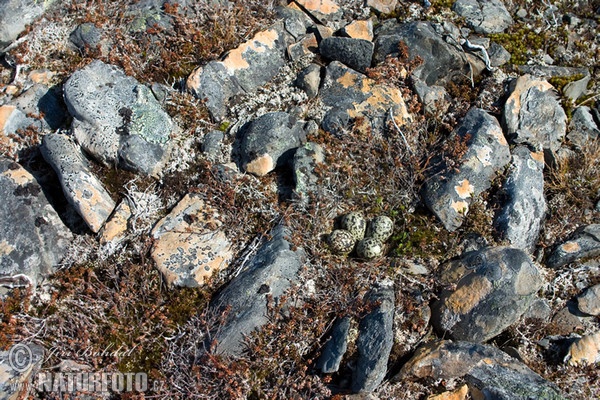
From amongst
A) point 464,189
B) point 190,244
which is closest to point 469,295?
point 464,189

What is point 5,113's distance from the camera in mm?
7977

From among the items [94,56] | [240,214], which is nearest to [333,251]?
[240,214]

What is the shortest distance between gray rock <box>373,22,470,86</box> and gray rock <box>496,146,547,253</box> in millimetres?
1824

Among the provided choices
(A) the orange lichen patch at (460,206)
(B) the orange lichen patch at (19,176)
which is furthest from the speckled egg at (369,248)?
(B) the orange lichen patch at (19,176)

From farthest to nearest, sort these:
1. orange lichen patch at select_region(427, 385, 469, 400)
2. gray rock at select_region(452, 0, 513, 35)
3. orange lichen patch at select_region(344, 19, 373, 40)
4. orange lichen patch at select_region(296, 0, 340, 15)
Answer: orange lichen patch at select_region(296, 0, 340, 15), gray rock at select_region(452, 0, 513, 35), orange lichen patch at select_region(344, 19, 373, 40), orange lichen patch at select_region(427, 385, 469, 400)

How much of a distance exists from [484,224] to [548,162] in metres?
1.68

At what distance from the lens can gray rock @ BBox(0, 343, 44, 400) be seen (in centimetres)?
595

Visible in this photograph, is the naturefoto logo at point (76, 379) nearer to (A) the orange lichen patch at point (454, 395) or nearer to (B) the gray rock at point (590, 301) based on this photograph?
(A) the orange lichen patch at point (454, 395)

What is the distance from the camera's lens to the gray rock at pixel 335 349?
5988 millimetres

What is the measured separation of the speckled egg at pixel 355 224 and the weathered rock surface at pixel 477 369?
1713 mm

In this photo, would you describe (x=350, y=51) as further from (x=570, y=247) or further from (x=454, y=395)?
(x=454, y=395)

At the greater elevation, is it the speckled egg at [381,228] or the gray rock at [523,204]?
the speckled egg at [381,228]

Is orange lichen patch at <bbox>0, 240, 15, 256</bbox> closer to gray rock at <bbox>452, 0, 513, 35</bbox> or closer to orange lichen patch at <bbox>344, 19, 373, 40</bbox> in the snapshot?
orange lichen patch at <bbox>344, 19, 373, 40</bbox>

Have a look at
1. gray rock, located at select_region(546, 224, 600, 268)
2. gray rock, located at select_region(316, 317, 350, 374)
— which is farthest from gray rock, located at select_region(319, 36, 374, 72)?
gray rock, located at select_region(316, 317, 350, 374)
